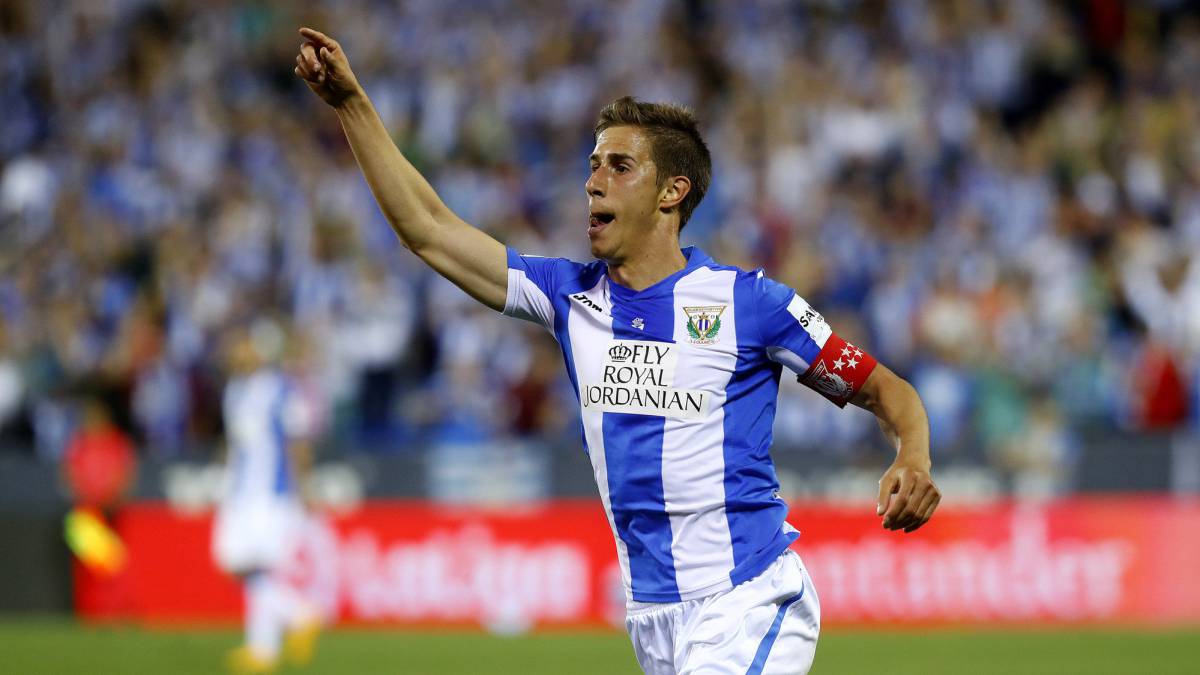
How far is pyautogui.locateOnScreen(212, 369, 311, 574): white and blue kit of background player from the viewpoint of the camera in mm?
12648

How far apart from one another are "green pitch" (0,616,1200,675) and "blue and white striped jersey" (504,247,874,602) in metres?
7.00

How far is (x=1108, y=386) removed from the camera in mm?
15695

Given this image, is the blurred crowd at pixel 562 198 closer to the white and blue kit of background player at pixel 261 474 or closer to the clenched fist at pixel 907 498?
the white and blue kit of background player at pixel 261 474

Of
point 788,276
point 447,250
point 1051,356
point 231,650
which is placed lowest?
point 231,650

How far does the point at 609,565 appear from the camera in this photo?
15.2 metres

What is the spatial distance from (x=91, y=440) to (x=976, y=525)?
8.08 metres

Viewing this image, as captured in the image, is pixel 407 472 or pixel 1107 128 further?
pixel 1107 128

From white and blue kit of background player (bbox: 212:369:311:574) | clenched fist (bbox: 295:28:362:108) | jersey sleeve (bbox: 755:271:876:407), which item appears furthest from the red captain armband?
white and blue kit of background player (bbox: 212:369:311:574)

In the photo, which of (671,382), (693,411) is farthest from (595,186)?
(693,411)

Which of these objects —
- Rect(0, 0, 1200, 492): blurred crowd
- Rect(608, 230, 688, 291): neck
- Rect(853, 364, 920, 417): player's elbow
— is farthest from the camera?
Rect(0, 0, 1200, 492): blurred crowd

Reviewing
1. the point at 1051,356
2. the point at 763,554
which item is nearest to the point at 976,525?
the point at 1051,356

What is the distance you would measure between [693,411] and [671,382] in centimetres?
11

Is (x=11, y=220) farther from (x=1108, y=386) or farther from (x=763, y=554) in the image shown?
(x=763, y=554)

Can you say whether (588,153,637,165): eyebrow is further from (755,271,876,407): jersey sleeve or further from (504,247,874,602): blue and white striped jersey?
(755,271,876,407): jersey sleeve
